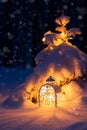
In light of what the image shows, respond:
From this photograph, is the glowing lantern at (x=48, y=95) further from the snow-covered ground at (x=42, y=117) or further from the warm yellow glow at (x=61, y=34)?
the warm yellow glow at (x=61, y=34)

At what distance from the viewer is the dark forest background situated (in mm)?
20906

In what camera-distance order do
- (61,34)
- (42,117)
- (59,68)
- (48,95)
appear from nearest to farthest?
(42,117), (48,95), (59,68), (61,34)

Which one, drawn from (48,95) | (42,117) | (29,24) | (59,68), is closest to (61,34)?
(59,68)

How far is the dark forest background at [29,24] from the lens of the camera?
20.9 metres

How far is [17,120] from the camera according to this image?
282 inches

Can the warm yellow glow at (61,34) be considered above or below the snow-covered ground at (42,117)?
above

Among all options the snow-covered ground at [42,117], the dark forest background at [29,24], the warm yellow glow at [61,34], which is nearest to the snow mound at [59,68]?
the warm yellow glow at [61,34]

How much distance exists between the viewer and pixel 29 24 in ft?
70.2

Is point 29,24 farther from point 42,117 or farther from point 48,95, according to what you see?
point 42,117

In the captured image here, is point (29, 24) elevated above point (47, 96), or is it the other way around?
point (29, 24)

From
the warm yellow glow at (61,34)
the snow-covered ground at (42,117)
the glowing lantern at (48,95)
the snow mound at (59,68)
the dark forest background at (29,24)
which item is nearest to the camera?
the snow-covered ground at (42,117)

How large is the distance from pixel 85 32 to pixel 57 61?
39.9ft

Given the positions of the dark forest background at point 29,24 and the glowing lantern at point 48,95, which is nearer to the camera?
the glowing lantern at point 48,95

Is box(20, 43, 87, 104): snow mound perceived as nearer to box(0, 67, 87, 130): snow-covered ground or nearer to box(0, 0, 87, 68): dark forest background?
box(0, 67, 87, 130): snow-covered ground
